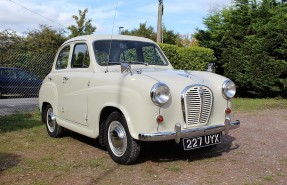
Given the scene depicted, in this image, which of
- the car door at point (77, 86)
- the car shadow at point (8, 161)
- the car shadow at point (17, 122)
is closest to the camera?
the car shadow at point (8, 161)

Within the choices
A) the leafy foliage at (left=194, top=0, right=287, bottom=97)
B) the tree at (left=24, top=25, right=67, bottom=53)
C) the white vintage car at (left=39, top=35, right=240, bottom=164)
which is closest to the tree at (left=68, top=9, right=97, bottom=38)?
the tree at (left=24, top=25, right=67, bottom=53)

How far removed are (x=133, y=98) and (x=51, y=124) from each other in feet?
10.3

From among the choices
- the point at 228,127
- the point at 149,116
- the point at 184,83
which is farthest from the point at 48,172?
the point at 228,127

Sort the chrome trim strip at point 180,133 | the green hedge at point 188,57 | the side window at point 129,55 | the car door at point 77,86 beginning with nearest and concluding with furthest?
the chrome trim strip at point 180,133
the car door at point 77,86
the side window at point 129,55
the green hedge at point 188,57

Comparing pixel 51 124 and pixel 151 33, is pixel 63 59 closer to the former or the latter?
pixel 51 124

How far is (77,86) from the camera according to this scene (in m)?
6.19

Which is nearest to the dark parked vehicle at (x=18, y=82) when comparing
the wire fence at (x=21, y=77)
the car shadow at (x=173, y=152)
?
the wire fence at (x=21, y=77)

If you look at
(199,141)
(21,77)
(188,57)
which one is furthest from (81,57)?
(188,57)

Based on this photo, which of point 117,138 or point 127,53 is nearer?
point 117,138

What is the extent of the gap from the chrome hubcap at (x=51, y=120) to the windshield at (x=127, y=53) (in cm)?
188

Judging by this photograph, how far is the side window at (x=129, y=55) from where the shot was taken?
626 cm

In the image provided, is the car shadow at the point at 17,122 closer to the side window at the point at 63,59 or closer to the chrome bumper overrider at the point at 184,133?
the side window at the point at 63,59

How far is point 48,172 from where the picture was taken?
16.3 ft

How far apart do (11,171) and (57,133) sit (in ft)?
7.32
